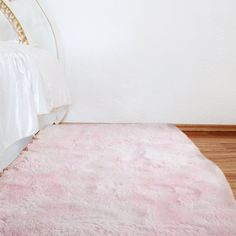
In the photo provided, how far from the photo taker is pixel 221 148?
180 centimetres

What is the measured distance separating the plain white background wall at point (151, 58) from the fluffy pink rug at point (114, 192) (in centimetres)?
88

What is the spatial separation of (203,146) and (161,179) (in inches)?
34.6

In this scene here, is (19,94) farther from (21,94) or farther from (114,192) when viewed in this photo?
(114,192)

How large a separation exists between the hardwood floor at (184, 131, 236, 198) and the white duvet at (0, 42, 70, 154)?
0.75 metres

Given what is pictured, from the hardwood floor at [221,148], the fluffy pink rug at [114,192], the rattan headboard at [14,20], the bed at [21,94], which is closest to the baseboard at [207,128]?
the hardwood floor at [221,148]

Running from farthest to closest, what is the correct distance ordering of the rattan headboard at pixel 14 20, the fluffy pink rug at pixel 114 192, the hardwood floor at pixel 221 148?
the rattan headboard at pixel 14 20 < the hardwood floor at pixel 221 148 < the fluffy pink rug at pixel 114 192

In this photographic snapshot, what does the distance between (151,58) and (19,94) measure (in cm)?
134

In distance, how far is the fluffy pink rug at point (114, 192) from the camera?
2.34ft

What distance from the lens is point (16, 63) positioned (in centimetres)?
115

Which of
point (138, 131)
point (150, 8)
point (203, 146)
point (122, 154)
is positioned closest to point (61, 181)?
point (122, 154)

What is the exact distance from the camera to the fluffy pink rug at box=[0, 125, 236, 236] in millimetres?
714

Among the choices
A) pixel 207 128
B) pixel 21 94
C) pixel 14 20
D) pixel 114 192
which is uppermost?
pixel 14 20

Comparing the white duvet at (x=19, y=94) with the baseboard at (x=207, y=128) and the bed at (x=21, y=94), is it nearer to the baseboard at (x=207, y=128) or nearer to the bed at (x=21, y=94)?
the bed at (x=21, y=94)

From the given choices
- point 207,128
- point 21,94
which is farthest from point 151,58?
point 21,94
